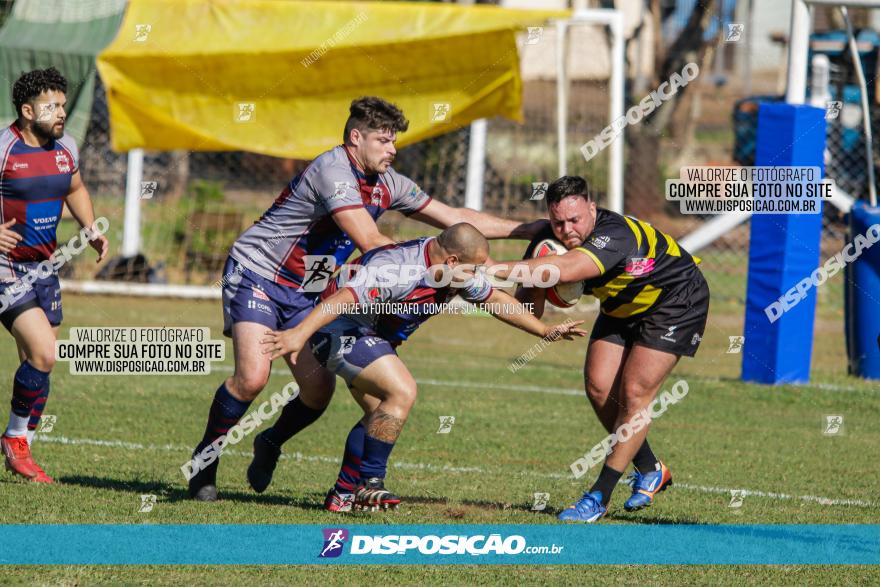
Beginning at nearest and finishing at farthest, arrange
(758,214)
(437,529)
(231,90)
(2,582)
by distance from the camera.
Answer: (2,582)
(437,529)
(758,214)
(231,90)

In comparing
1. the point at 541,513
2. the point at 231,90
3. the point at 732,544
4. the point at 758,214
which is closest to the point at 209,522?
the point at 541,513

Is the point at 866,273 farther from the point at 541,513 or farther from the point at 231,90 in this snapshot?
the point at 231,90

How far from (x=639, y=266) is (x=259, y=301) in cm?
216

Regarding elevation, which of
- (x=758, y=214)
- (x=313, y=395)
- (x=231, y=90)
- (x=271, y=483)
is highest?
(x=231, y=90)

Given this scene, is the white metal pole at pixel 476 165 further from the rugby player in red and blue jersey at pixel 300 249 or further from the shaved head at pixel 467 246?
the shaved head at pixel 467 246

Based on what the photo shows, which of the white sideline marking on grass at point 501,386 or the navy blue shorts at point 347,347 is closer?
the navy blue shorts at point 347,347

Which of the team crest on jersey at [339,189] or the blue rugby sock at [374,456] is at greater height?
the team crest on jersey at [339,189]

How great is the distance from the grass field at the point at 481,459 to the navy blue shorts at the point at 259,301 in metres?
1.05

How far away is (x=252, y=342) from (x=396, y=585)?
77.5 inches

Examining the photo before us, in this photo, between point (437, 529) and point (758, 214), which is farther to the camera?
point (758, 214)

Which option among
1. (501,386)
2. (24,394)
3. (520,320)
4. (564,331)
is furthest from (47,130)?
(501,386)

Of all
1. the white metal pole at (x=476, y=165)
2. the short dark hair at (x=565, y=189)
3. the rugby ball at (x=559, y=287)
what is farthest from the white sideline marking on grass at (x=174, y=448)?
the white metal pole at (x=476, y=165)

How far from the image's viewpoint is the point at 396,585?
576cm

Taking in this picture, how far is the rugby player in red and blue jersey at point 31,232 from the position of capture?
7.77m
